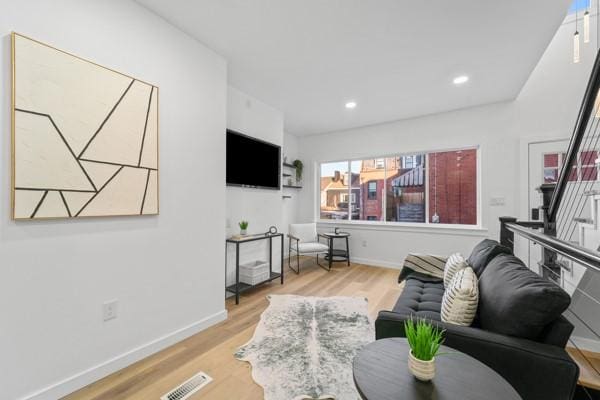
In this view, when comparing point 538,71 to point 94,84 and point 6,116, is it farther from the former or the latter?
point 6,116

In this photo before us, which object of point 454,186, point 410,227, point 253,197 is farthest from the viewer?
point 410,227

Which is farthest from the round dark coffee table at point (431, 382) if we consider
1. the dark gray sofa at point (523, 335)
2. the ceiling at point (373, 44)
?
the ceiling at point (373, 44)

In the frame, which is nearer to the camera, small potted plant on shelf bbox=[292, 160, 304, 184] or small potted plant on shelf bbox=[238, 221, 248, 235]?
small potted plant on shelf bbox=[238, 221, 248, 235]

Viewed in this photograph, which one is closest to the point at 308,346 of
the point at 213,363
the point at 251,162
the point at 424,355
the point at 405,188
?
the point at 213,363

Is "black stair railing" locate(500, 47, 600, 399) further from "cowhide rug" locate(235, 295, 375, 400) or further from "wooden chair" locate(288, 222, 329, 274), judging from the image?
"wooden chair" locate(288, 222, 329, 274)

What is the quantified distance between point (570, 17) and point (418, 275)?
11.7 feet

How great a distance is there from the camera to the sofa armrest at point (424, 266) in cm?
265

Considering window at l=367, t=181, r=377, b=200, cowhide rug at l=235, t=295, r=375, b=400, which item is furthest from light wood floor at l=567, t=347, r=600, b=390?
window at l=367, t=181, r=377, b=200

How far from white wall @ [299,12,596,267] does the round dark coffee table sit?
3.31 metres

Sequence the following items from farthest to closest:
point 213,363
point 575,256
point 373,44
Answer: point 373,44, point 213,363, point 575,256

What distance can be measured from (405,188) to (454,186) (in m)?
0.78

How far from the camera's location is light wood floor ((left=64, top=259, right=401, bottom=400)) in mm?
1657

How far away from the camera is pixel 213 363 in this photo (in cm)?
196

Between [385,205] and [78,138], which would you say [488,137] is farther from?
[78,138]
